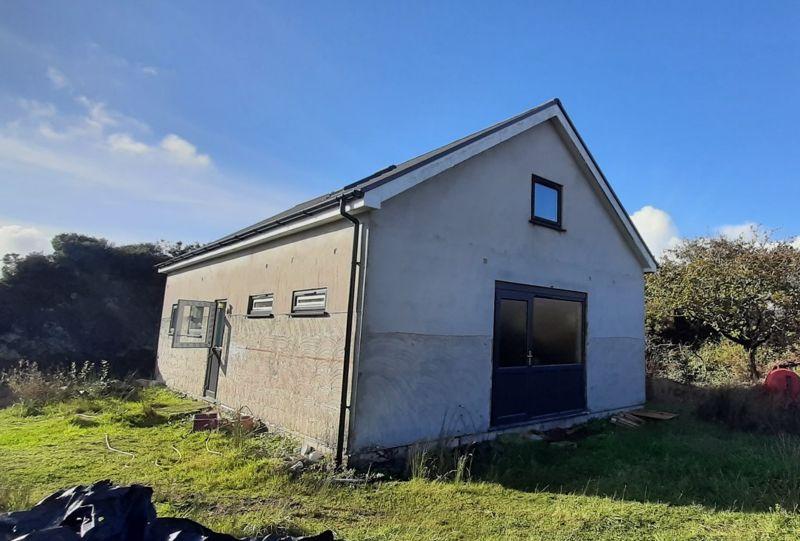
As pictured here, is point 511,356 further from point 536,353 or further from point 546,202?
point 546,202

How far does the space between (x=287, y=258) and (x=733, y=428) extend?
31.8 feet

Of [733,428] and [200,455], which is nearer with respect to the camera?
[200,455]

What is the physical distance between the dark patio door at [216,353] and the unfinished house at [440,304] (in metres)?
0.05

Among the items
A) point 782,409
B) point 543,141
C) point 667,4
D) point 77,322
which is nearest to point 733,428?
point 782,409

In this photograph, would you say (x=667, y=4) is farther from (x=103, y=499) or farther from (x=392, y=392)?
(x=103, y=499)

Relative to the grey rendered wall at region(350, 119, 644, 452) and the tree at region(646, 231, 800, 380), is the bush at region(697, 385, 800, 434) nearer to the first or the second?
the grey rendered wall at region(350, 119, 644, 452)

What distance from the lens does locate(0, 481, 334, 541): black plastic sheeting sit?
2988 mm

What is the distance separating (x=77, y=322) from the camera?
64.7ft

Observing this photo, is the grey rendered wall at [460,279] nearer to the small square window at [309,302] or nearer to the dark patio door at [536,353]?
the dark patio door at [536,353]

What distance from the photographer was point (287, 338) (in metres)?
8.14

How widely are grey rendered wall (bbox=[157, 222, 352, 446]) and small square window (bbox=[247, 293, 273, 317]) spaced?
0.15m

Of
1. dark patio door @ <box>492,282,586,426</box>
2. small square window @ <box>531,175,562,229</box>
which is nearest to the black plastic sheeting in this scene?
dark patio door @ <box>492,282,586,426</box>

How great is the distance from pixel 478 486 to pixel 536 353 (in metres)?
3.81

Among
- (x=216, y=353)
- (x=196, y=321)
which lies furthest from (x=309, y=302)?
(x=196, y=321)
